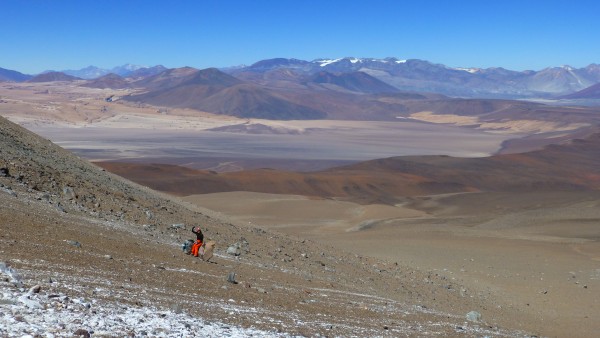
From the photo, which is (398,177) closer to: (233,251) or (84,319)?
(233,251)

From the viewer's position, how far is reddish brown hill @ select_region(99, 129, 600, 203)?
188 ft

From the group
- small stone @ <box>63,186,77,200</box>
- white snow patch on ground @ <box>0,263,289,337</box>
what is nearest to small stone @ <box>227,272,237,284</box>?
white snow patch on ground @ <box>0,263,289,337</box>

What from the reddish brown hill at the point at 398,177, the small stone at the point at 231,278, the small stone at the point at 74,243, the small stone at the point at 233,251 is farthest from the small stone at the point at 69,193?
the reddish brown hill at the point at 398,177

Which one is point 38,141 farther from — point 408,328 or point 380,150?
point 380,150

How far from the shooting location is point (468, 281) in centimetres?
1864

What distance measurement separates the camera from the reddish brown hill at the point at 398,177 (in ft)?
188

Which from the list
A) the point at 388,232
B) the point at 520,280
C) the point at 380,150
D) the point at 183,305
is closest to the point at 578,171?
the point at 380,150

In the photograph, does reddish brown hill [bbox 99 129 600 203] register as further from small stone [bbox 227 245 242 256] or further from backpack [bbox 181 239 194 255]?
backpack [bbox 181 239 194 255]

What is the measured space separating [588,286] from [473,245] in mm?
6621

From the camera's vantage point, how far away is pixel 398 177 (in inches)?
2638

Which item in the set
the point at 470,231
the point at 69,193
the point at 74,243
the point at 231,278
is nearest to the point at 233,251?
the point at 69,193

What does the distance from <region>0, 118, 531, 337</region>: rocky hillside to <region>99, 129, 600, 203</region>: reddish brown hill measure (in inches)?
1248

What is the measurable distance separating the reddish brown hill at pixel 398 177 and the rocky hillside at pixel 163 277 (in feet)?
104

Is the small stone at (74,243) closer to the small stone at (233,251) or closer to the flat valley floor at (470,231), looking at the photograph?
the small stone at (233,251)
